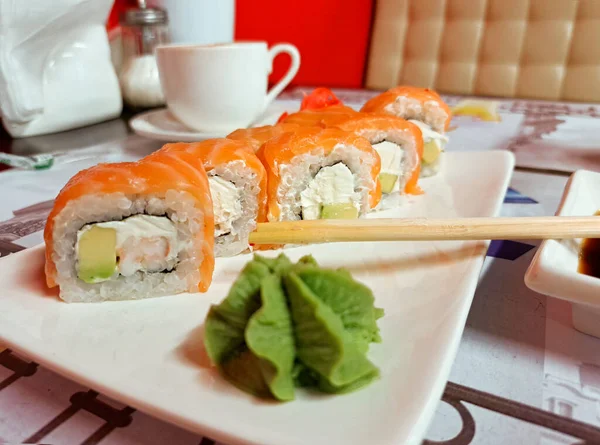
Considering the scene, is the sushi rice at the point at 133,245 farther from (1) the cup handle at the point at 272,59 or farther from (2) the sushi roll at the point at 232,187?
(1) the cup handle at the point at 272,59

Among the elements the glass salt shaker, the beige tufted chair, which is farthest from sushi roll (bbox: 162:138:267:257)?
the beige tufted chair

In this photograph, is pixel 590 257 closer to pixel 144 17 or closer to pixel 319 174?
pixel 319 174

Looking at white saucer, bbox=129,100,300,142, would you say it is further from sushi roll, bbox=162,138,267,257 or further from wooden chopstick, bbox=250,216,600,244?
wooden chopstick, bbox=250,216,600,244

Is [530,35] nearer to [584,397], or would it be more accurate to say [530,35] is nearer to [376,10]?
[376,10]

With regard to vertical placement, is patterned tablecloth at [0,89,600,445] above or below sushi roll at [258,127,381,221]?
below

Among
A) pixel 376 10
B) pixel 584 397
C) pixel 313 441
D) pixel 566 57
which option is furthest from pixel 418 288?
pixel 376 10

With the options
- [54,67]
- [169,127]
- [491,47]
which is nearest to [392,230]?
[169,127]
